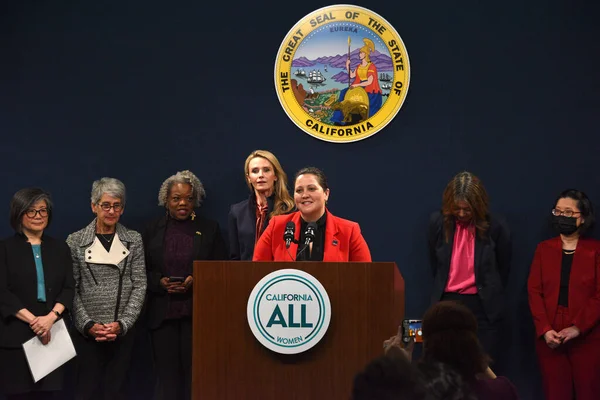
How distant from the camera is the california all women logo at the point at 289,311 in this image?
11.0 ft

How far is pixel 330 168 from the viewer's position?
20.2 ft

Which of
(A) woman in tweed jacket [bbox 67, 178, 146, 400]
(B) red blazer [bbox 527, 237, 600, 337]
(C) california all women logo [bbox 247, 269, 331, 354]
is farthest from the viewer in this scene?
(B) red blazer [bbox 527, 237, 600, 337]

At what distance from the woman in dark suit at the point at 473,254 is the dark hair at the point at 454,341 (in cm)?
313

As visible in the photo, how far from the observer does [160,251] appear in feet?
18.8

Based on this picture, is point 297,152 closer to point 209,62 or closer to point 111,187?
point 209,62

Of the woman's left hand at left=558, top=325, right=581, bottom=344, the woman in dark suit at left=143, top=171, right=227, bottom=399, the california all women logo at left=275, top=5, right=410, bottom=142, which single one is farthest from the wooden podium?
the california all women logo at left=275, top=5, right=410, bottom=142

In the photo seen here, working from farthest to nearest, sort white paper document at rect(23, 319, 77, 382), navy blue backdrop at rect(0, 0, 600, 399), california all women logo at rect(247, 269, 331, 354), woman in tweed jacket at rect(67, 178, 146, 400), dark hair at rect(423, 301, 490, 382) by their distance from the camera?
navy blue backdrop at rect(0, 0, 600, 399) < woman in tweed jacket at rect(67, 178, 146, 400) < white paper document at rect(23, 319, 77, 382) < california all women logo at rect(247, 269, 331, 354) < dark hair at rect(423, 301, 490, 382)

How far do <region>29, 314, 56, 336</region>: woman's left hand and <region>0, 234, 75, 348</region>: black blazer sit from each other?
0.13 feet

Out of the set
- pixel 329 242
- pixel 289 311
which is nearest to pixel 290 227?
pixel 329 242

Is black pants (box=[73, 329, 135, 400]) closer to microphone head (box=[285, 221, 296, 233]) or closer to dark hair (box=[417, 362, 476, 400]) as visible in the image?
microphone head (box=[285, 221, 296, 233])

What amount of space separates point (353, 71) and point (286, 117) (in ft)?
1.99

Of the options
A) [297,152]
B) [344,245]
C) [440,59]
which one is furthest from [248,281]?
[440,59]

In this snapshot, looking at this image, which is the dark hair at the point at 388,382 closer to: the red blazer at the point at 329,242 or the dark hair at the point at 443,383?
the dark hair at the point at 443,383

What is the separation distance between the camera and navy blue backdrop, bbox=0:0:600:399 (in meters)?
6.11
